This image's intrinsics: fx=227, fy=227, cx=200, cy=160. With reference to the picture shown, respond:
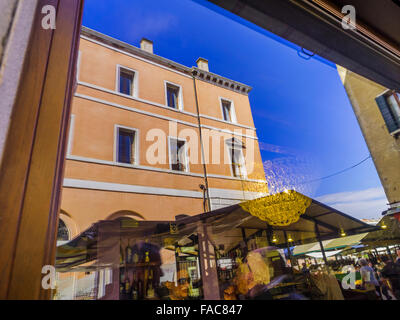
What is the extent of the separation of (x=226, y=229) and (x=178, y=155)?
32.7 inches

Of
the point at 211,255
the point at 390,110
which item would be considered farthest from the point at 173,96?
the point at 390,110

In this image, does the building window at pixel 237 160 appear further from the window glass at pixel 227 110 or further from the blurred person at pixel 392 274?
the blurred person at pixel 392 274

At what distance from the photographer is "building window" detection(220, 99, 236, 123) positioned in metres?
2.22

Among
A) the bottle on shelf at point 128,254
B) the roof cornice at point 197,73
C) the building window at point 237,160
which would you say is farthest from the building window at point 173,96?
the bottle on shelf at point 128,254

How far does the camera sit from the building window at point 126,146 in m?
1.55

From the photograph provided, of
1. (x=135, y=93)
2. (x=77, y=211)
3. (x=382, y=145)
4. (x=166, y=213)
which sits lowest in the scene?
(x=77, y=211)

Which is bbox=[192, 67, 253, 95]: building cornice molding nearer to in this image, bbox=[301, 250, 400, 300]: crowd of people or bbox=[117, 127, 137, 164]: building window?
bbox=[117, 127, 137, 164]: building window

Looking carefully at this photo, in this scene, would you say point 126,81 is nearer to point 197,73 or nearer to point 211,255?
point 197,73

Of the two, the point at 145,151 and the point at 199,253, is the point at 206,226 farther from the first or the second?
the point at 145,151

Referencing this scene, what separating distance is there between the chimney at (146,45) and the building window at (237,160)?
1022mm

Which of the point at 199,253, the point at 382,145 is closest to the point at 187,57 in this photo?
the point at 199,253
